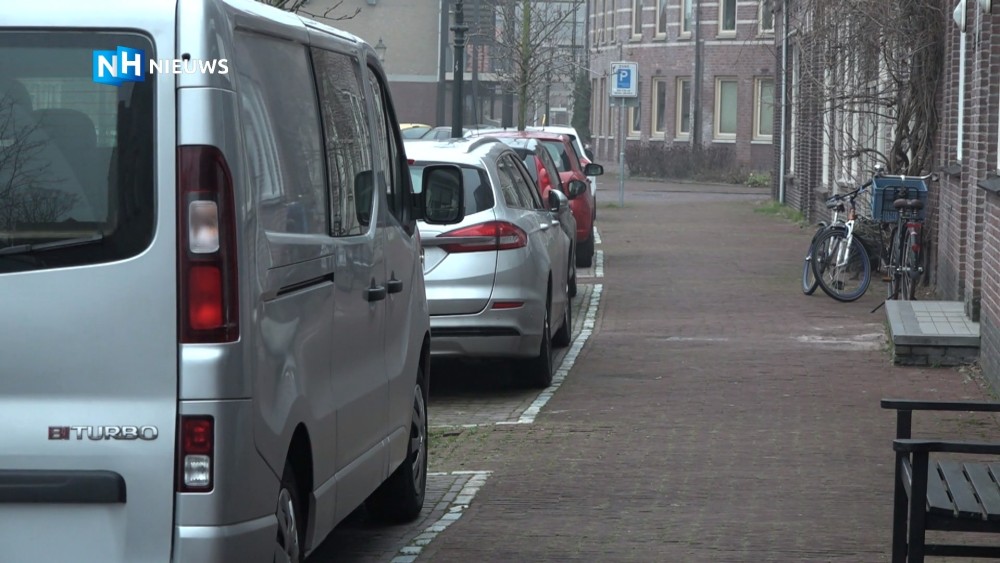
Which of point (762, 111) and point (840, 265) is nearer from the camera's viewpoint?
point (840, 265)

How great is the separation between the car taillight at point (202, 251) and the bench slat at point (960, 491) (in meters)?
2.17

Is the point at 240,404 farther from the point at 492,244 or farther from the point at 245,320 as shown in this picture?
the point at 492,244

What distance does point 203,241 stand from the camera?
4.09 metres

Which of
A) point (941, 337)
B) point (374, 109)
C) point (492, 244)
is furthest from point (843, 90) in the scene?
point (374, 109)

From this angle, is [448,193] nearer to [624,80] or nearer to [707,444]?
[707,444]

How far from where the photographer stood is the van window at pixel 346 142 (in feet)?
17.5

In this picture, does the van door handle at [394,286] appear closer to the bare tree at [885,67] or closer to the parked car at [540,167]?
the parked car at [540,167]

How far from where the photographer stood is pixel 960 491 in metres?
4.76

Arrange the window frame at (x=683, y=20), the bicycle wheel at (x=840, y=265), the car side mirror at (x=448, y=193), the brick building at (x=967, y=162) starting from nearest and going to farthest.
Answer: the car side mirror at (x=448, y=193), the brick building at (x=967, y=162), the bicycle wheel at (x=840, y=265), the window frame at (x=683, y=20)

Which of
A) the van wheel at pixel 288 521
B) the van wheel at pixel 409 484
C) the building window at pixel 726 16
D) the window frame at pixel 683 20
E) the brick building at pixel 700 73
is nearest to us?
the van wheel at pixel 288 521

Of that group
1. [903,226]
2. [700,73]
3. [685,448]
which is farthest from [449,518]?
[700,73]

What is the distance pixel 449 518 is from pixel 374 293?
164 cm

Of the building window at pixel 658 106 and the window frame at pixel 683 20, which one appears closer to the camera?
the window frame at pixel 683 20

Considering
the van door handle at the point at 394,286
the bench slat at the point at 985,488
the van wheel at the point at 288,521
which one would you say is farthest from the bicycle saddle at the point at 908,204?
the van wheel at the point at 288,521
